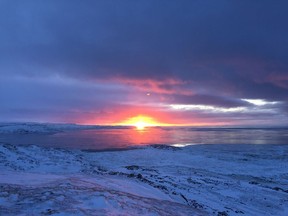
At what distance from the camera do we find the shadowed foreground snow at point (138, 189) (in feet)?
31.0

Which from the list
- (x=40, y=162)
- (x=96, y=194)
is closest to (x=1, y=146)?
(x=40, y=162)

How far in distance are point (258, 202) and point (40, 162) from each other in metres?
18.4

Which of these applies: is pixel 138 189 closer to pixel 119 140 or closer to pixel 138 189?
pixel 138 189

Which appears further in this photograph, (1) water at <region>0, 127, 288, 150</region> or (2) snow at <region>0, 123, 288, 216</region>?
(1) water at <region>0, 127, 288, 150</region>

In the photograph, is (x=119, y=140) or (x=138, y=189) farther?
(x=119, y=140)

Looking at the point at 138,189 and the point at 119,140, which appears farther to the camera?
the point at 119,140

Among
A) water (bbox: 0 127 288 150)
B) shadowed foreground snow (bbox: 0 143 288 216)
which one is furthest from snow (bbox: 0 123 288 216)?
water (bbox: 0 127 288 150)

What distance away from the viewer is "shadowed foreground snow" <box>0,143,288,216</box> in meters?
9.46

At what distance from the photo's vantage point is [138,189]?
47.3 ft

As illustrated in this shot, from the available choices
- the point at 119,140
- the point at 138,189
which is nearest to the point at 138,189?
the point at 138,189

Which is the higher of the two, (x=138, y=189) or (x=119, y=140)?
(x=119, y=140)

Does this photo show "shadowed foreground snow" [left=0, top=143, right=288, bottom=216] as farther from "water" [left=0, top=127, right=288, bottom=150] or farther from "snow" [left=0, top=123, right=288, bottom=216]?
"water" [left=0, top=127, right=288, bottom=150]

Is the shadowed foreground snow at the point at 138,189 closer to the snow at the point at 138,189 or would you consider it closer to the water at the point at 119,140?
the snow at the point at 138,189

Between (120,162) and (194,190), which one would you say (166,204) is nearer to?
(194,190)
